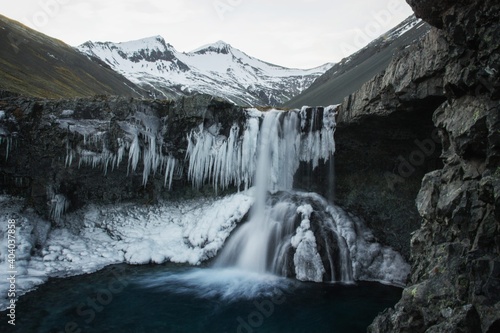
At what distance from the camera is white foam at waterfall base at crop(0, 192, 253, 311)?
50.2ft

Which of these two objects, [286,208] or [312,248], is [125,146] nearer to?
[286,208]

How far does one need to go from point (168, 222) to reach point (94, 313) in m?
8.38

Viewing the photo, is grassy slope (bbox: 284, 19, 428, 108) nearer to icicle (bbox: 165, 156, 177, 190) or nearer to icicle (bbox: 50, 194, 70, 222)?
icicle (bbox: 165, 156, 177, 190)

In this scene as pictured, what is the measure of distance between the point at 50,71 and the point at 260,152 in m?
50.5

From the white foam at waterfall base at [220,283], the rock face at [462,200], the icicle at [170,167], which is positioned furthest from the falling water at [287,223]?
the rock face at [462,200]

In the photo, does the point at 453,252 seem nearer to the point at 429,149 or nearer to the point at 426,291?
the point at 426,291

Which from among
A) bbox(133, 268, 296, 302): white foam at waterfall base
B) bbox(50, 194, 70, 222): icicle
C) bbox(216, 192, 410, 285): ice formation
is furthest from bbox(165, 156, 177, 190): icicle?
bbox(133, 268, 296, 302): white foam at waterfall base

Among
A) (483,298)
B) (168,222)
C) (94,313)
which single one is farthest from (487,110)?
(168,222)

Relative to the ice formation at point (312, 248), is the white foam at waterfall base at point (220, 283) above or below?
below

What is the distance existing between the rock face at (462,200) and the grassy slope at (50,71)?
38146 millimetres

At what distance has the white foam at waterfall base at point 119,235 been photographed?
603 inches

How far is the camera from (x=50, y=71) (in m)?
54.5

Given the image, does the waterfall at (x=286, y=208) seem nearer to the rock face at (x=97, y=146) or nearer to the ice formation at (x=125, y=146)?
the rock face at (x=97, y=146)

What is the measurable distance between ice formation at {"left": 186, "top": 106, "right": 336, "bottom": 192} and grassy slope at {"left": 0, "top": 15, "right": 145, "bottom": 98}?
2498 cm
